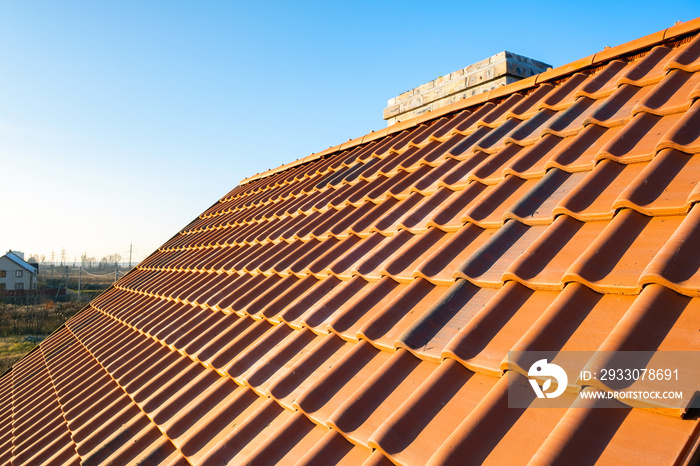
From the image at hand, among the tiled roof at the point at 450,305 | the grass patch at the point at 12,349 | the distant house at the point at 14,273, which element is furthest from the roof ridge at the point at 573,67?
the distant house at the point at 14,273

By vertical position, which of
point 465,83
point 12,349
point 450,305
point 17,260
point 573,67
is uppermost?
point 465,83

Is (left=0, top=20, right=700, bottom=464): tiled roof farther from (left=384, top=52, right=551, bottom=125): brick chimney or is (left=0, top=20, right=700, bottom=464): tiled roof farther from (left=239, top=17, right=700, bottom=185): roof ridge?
(left=384, top=52, right=551, bottom=125): brick chimney

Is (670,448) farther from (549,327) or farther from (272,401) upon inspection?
(272,401)

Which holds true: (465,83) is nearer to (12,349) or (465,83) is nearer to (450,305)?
(450,305)

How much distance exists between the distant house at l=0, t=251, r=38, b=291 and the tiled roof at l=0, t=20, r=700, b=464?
63665mm

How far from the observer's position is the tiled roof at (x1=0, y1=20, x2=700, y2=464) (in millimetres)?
1342

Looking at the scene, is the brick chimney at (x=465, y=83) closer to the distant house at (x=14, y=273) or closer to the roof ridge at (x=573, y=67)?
the roof ridge at (x=573, y=67)

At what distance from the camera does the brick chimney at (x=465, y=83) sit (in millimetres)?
4863

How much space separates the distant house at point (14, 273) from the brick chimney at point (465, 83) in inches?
2481

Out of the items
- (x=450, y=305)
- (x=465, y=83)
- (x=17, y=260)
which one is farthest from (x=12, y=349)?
(x=17, y=260)

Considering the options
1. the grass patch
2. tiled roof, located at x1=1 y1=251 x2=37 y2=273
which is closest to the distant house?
tiled roof, located at x1=1 y1=251 x2=37 y2=273

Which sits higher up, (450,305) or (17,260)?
(450,305)

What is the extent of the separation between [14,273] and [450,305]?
2745 inches

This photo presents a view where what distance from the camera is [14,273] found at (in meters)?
56.2
